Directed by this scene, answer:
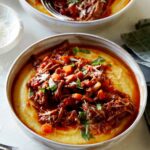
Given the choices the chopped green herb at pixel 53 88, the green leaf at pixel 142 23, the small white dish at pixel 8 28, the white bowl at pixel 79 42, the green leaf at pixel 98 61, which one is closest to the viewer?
the white bowl at pixel 79 42

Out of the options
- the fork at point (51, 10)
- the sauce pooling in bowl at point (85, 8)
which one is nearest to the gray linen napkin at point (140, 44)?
the sauce pooling in bowl at point (85, 8)

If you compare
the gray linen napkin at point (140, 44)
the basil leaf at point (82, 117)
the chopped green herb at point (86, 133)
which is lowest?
the chopped green herb at point (86, 133)

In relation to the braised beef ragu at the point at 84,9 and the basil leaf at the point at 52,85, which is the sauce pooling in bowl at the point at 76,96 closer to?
the basil leaf at the point at 52,85

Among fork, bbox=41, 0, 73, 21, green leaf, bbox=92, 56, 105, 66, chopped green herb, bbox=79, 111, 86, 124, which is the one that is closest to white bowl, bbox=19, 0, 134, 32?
fork, bbox=41, 0, 73, 21

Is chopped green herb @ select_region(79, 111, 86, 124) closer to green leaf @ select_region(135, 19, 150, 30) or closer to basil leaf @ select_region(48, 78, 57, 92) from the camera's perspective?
basil leaf @ select_region(48, 78, 57, 92)

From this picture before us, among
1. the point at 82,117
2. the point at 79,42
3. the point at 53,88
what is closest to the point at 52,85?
the point at 53,88

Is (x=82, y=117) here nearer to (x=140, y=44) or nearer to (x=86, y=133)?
(x=86, y=133)

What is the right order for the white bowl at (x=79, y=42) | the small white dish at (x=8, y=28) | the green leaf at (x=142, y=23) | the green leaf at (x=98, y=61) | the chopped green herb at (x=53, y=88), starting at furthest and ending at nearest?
the green leaf at (x=142, y=23)
the small white dish at (x=8, y=28)
the green leaf at (x=98, y=61)
the chopped green herb at (x=53, y=88)
the white bowl at (x=79, y=42)
